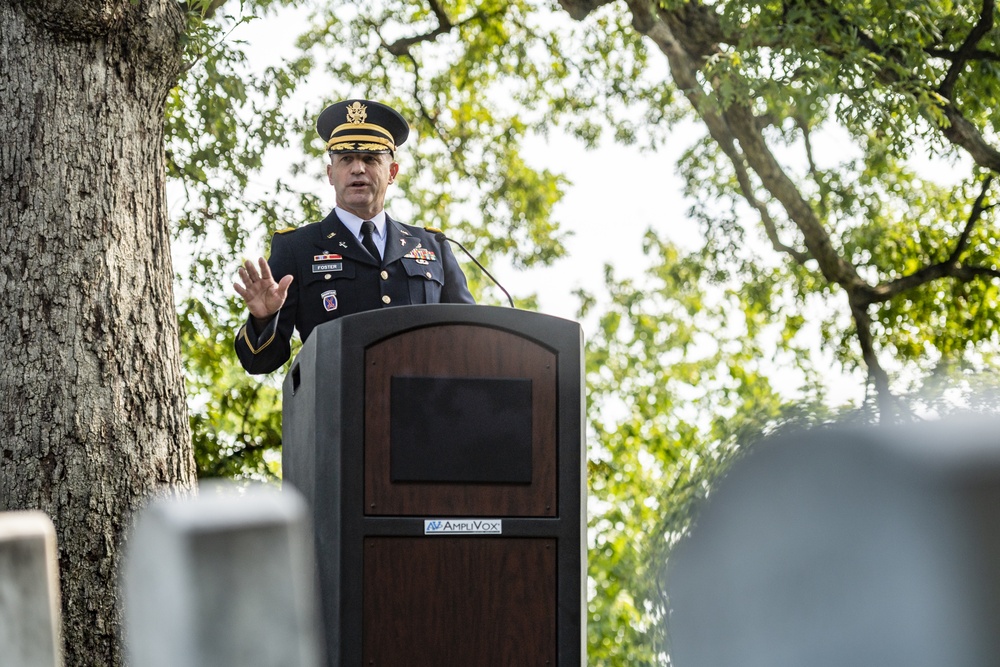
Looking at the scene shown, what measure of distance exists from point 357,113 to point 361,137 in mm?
156

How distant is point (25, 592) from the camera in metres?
0.80

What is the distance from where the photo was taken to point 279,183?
7.41 m

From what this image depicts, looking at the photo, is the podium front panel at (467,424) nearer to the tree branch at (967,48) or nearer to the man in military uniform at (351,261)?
the man in military uniform at (351,261)

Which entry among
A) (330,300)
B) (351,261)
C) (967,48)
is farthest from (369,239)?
(967,48)

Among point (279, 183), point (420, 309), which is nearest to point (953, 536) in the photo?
point (420, 309)

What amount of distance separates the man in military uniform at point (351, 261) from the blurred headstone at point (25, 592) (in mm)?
2086

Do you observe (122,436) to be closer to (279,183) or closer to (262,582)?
(262,582)

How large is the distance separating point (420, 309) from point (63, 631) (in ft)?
4.67

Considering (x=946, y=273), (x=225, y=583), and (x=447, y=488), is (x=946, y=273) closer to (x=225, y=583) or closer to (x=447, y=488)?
(x=447, y=488)

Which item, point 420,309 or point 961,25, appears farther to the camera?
point 961,25

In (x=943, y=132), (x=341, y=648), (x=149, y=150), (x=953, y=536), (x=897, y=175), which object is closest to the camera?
(x=953, y=536)

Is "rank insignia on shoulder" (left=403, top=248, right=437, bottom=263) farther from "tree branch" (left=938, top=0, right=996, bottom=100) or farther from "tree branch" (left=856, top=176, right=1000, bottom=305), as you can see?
"tree branch" (left=856, top=176, right=1000, bottom=305)

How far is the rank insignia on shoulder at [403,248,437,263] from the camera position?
3.32 m

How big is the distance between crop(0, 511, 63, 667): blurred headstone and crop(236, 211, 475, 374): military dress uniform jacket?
2.26m
